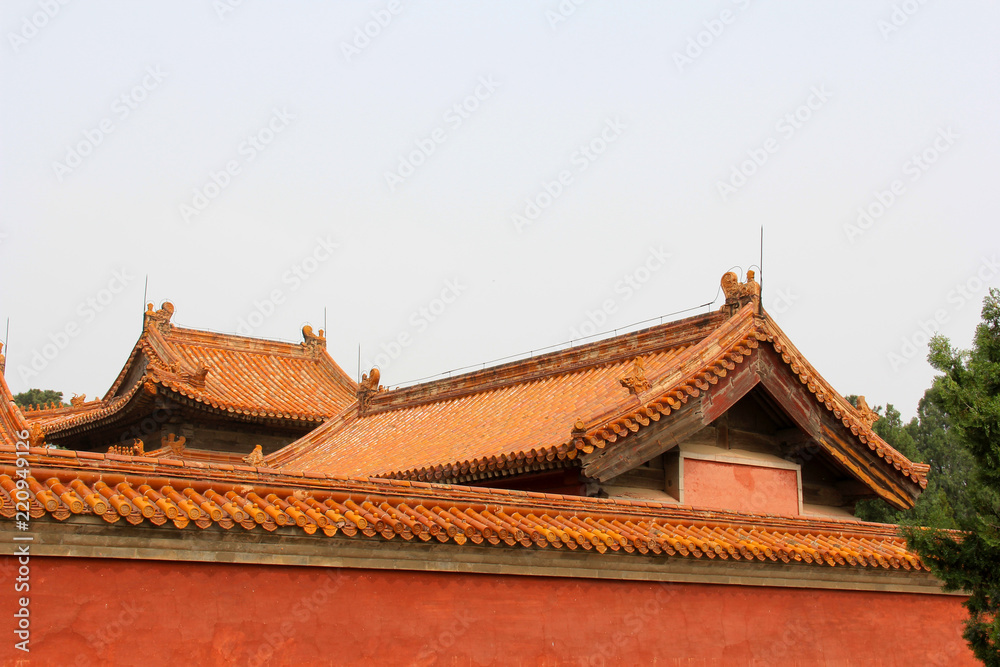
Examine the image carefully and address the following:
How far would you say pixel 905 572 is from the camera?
407 inches

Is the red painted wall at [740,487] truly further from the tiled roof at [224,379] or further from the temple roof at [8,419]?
the tiled roof at [224,379]

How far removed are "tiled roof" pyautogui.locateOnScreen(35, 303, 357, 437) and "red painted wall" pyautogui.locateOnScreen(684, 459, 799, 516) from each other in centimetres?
1059

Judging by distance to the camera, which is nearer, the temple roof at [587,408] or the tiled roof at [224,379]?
the temple roof at [587,408]

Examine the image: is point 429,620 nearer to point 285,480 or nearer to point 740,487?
point 285,480

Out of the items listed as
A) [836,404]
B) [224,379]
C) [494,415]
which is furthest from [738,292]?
[224,379]

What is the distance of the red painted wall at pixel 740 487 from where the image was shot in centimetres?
1247

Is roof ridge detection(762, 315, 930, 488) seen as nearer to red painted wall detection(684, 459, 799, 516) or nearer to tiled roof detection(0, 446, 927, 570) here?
red painted wall detection(684, 459, 799, 516)

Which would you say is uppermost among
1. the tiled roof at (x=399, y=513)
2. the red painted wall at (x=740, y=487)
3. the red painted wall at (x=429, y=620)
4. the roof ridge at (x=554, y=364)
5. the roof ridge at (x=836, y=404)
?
the roof ridge at (x=554, y=364)

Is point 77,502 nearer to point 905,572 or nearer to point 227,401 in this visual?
point 905,572

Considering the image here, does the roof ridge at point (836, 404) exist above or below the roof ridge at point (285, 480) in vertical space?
above

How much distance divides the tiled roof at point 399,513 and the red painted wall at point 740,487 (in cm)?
208

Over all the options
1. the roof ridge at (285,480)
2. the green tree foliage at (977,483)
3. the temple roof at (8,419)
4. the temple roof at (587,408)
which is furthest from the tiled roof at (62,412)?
the green tree foliage at (977,483)

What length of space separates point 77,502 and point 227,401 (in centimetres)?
1452

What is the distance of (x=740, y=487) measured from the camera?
42.2 ft
